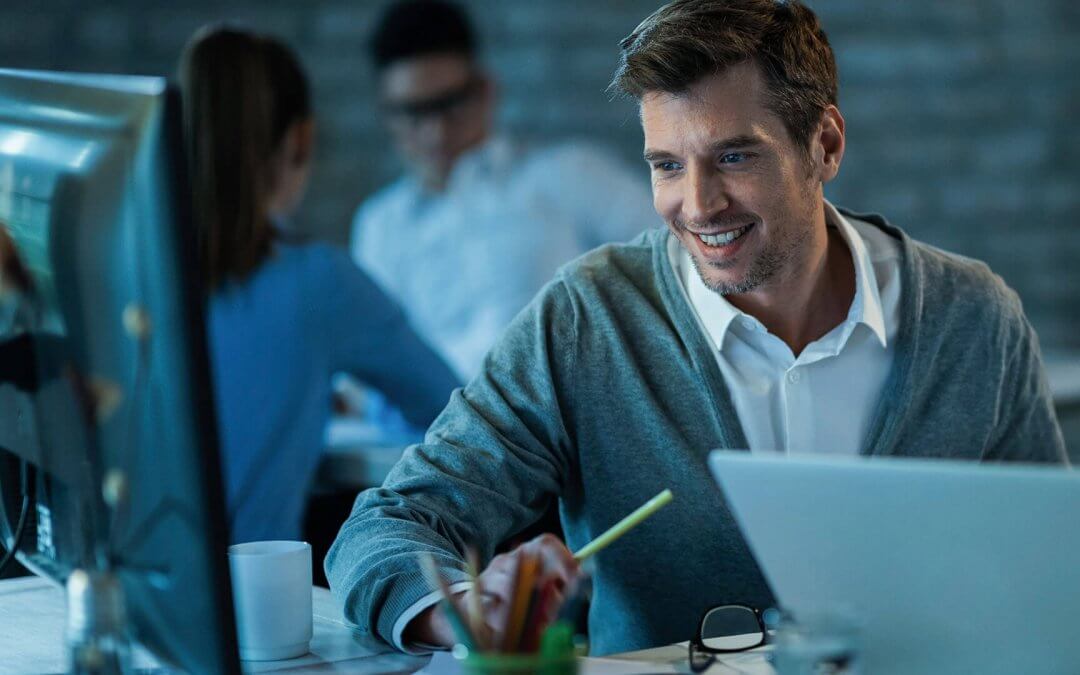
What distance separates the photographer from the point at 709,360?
5.36 feet

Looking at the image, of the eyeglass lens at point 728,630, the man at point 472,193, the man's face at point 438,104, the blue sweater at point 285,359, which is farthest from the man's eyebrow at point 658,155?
the man's face at point 438,104

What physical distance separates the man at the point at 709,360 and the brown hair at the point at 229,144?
2.82 ft

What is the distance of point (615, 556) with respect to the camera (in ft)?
5.48

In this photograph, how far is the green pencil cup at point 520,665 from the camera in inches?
35.8

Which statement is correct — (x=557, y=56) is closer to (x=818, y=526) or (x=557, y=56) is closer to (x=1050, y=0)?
(x=1050, y=0)

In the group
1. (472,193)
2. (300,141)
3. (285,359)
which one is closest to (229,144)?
(300,141)

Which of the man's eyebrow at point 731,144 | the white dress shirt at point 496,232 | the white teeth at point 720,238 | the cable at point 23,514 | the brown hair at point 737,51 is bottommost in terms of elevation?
the white dress shirt at point 496,232

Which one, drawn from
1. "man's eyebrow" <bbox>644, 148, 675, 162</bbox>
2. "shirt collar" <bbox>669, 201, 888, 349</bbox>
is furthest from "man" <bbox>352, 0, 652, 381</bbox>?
"man's eyebrow" <bbox>644, 148, 675, 162</bbox>

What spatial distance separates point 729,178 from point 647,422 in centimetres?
30

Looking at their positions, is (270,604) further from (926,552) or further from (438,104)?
(438,104)

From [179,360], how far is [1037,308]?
4130 millimetres

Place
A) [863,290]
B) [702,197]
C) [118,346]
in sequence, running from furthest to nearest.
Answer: [863,290] → [702,197] → [118,346]

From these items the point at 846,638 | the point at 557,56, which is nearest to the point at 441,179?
the point at 557,56

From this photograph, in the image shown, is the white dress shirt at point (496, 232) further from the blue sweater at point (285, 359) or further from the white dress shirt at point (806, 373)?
the white dress shirt at point (806, 373)
